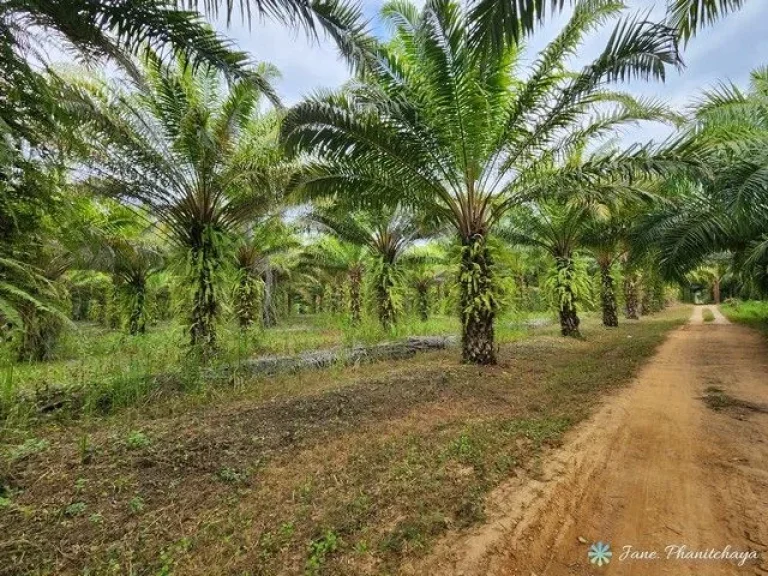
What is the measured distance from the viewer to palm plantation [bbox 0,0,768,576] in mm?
2512

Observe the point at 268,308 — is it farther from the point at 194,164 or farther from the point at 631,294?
the point at 631,294

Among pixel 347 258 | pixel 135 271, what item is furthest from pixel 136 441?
pixel 347 258

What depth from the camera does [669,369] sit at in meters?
7.29

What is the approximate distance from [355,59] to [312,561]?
14.3 ft

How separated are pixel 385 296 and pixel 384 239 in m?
1.71

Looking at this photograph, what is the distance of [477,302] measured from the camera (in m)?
7.37

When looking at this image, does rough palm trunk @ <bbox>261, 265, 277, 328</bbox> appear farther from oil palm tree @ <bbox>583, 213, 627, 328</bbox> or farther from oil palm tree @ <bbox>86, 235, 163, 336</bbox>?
oil palm tree @ <bbox>583, 213, 627, 328</bbox>

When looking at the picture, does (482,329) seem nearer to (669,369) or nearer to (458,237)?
(458,237)

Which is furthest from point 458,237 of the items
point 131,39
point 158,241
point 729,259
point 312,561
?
point 729,259

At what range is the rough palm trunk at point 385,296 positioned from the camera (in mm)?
11773

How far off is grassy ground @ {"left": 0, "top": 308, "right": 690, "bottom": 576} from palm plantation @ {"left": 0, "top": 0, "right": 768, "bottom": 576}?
0.02 metres

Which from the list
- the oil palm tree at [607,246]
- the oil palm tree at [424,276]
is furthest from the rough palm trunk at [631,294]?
the oil palm tree at [424,276]

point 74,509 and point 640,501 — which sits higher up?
point 74,509

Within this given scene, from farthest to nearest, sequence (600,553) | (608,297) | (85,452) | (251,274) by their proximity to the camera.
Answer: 1. (608,297)
2. (251,274)
3. (85,452)
4. (600,553)
